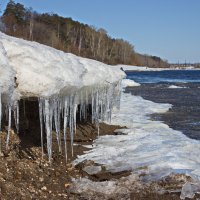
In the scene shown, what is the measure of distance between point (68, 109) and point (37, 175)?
113 inches

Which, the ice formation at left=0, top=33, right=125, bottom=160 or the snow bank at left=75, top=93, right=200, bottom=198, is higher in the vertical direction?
the ice formation at left=0, top=33, right=125, bottom=160

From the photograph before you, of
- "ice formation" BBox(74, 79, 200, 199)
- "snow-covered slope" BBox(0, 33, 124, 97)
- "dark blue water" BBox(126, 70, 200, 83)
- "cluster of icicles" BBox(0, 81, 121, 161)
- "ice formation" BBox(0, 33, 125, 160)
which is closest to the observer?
"ice formation" BBox(0, 33, 125, 160)

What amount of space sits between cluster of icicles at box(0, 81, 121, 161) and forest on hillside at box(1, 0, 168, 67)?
25.2 metres

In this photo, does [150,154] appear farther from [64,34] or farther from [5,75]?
[64,34]

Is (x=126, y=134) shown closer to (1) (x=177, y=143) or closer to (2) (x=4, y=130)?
(1) (x=177, y=143)

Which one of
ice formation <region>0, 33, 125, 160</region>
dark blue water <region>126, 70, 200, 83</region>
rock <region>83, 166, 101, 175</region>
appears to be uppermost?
dark blue water <region>126, 70, 200, 83</region>

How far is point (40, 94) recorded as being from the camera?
6.83 meters

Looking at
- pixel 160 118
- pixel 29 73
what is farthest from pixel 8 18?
pixel 29 73

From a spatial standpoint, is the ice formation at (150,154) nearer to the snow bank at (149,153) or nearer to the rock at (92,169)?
the snow bank at (149,153)

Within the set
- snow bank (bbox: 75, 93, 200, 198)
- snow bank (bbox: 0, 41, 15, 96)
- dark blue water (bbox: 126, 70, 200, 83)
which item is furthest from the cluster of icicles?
dark blue water (bbox: 126, 70, 200, 83)

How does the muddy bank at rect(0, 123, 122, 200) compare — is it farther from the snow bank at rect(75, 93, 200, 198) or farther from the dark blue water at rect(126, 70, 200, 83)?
the dark blue water at rect(126, 70, 200, 83)

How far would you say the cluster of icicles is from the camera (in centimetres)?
740

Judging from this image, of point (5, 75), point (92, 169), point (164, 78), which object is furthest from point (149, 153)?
point (164, 78)

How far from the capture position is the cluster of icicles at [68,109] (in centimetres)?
740
